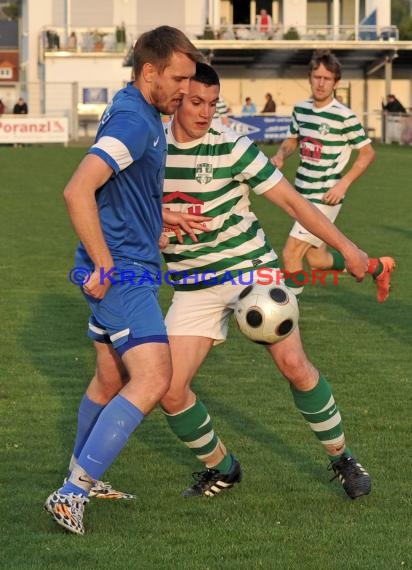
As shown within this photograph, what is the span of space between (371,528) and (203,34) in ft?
170

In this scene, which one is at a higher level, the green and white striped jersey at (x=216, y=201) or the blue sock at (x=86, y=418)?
the green and white striped jersey at (x=216, y=201)

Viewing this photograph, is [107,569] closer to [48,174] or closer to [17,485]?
[17,485]

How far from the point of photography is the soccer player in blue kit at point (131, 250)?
16.3 ft

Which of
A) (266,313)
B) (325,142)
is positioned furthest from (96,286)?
(325,142)

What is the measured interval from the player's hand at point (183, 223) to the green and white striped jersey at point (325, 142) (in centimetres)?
515

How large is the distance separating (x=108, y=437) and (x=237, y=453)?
1668mm

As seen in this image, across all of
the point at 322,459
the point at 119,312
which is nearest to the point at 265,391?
the point at 322,459

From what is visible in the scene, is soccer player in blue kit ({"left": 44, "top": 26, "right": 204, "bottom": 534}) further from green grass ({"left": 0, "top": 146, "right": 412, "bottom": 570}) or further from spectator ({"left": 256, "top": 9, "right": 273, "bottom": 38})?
spectator ({"left": 256, "top": 9, "right": 273, "bottom": 38})

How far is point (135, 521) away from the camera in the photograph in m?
5.37

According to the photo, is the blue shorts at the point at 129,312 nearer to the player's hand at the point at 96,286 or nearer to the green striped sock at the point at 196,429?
the player's hand at the point at 96,286

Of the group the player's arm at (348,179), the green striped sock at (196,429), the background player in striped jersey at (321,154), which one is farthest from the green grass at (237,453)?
the player's arm at (348,179)

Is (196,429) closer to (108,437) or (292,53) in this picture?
(108,437)

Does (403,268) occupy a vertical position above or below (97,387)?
below

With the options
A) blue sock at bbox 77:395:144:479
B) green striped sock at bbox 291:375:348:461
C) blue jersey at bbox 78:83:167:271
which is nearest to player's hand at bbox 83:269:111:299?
blue jersey at bbox 78:83:167:271
